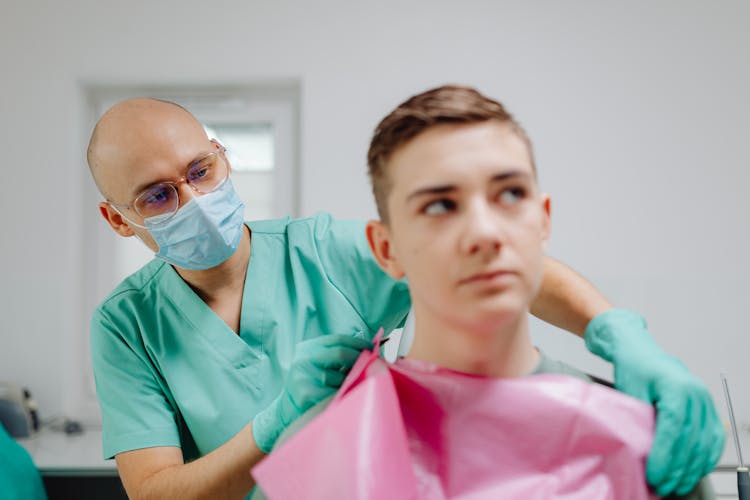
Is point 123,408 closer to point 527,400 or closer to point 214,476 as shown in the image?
point 214,476

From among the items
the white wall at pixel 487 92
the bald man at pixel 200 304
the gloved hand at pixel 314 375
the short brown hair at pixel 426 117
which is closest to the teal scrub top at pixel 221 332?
the bald man at pixel 200 304

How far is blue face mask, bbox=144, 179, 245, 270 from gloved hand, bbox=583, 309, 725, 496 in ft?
2.60

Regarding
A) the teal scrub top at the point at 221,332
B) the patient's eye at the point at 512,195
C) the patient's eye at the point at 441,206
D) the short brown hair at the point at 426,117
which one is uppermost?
the short brown hair at the point at 426,117

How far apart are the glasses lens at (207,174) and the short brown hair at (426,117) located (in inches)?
19.5

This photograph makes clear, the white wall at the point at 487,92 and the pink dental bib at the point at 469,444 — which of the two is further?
the white wall at the point at 487,92

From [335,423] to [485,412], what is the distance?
0.20 meters

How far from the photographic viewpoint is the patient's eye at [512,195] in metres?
0.77

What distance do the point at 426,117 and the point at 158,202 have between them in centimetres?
67

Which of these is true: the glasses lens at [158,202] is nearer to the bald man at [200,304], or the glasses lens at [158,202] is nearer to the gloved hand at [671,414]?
the bald man at [200,304]

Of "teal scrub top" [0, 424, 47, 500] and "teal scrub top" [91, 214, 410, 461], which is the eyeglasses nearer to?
"teal scrub top" [91, 214, 410, 461]

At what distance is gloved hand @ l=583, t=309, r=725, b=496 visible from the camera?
713mm

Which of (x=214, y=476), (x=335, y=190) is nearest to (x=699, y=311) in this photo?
(x=335, y=190)

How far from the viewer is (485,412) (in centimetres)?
79

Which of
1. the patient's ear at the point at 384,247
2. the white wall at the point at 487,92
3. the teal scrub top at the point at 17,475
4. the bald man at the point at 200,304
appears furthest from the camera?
the white wall at the point at 487,92
